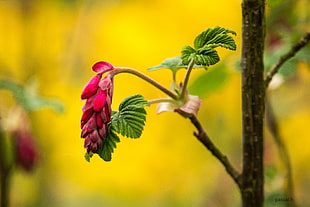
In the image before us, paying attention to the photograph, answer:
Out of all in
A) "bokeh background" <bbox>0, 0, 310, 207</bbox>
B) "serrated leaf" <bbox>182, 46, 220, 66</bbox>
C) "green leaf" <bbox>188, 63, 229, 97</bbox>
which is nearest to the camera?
"serrated leaf" <bbox>182, 46, 220, 66</bbox>

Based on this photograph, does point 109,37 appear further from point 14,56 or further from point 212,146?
point 212,146

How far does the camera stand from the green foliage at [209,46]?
0.58m

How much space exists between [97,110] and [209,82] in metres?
0.59

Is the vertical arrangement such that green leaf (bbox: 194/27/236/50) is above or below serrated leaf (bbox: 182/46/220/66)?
above

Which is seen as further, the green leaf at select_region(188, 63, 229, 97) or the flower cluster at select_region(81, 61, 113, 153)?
the green leaf at select_region(188, 63, 229, 97)

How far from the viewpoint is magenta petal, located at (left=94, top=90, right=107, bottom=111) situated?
575mm

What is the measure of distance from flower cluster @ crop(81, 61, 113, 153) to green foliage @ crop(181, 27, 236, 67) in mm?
95

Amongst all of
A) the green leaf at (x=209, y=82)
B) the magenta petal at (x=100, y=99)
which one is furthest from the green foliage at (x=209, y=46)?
the green leaf at (x=209, y=82)

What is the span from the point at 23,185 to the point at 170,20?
3.63 feet

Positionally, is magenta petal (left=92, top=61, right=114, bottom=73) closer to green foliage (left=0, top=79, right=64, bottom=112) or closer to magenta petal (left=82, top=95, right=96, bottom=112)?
magenta petal (left=82, top=95, right=96, bottom=112)

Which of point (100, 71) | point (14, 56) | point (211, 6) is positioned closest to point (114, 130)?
point (100, 71)

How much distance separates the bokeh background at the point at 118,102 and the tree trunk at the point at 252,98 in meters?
1.37

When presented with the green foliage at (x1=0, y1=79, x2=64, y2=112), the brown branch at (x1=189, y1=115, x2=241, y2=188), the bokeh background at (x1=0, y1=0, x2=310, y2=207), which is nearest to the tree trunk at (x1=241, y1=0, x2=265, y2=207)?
the brown branch at (x1=189, y1=115, x2=241, y2=188)

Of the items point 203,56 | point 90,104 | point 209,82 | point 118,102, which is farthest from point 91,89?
point 118,102
